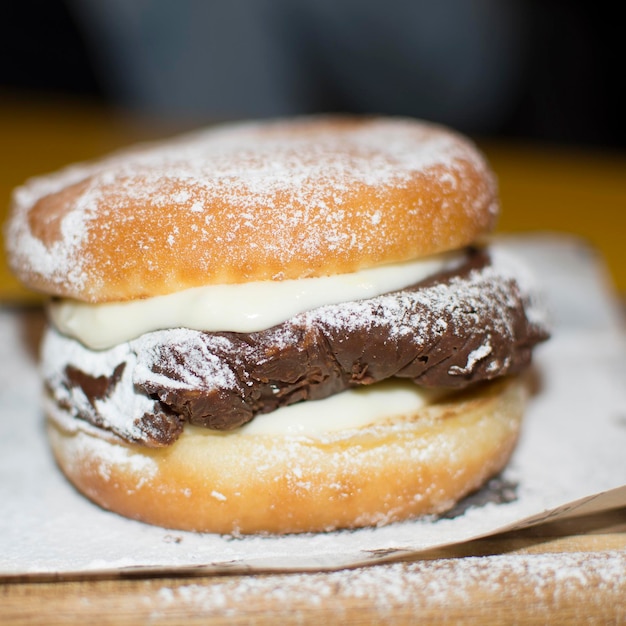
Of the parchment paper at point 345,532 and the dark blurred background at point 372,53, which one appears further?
the dark blurred background at point 372,53

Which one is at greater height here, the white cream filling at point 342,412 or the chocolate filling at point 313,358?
the chocolate filling at point 313,358

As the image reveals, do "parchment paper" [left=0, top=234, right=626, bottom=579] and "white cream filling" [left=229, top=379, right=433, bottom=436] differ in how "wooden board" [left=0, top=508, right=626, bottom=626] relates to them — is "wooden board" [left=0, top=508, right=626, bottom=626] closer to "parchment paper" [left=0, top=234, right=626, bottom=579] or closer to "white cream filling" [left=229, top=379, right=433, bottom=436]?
"parchment paper" [left=0, top=234, right=626, bottom=579]

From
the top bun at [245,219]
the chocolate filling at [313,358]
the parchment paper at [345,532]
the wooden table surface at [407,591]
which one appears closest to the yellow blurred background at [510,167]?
the parchment paper at [345,532]

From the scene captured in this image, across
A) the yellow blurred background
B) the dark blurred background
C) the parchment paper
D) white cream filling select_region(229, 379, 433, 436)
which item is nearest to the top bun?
white cream filling select_region(229, 379, 433, 436)

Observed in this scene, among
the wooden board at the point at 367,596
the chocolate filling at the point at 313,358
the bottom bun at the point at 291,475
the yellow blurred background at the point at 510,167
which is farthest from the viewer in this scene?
the yellow blurred background at the point at 510,167

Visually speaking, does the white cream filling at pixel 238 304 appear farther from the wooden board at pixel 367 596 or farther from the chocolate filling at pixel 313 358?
the wooden board at pixel 367 596

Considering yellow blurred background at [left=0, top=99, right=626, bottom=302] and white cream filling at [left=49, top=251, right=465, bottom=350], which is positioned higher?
white cream filling at [left=49, top=251, right=465, bottom=350]

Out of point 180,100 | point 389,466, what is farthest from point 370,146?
point 180,100

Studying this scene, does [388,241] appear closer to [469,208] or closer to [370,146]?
[469,208]
